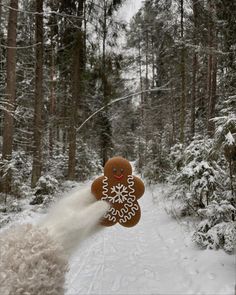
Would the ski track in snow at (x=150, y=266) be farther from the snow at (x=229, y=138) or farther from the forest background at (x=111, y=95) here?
the snow at (x=229, y=138)

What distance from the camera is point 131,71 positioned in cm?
2412

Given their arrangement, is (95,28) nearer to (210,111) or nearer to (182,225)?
(210,111)

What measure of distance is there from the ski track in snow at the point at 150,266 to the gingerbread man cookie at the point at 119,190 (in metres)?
0.89

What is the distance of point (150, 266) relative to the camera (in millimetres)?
5086

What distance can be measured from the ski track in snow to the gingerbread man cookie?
0.89 meters

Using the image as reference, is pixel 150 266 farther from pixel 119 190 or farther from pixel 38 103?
pixel 38 103

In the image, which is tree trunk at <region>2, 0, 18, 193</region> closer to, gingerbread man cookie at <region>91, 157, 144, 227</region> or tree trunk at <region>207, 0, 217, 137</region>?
gingerbread man cookie at <region>91, 157, 144, 227</region>

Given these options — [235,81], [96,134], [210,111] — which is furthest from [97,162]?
[235,81]

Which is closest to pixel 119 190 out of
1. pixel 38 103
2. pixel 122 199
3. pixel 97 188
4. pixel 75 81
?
pixel 122 199

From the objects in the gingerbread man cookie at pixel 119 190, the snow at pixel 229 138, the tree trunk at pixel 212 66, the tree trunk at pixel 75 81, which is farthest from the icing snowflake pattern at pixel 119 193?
the tree trunk at pixel 75 81

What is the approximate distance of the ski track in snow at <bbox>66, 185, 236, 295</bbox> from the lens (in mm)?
4180

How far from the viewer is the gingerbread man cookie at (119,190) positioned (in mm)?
4523

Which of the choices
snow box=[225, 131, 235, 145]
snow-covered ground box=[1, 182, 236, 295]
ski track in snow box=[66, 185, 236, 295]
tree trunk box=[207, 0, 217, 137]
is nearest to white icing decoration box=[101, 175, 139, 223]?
snow-covered ground box=[1, 182, 236, 295]

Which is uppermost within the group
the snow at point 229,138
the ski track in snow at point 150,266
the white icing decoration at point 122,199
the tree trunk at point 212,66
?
the tree trunk at point 212,66
